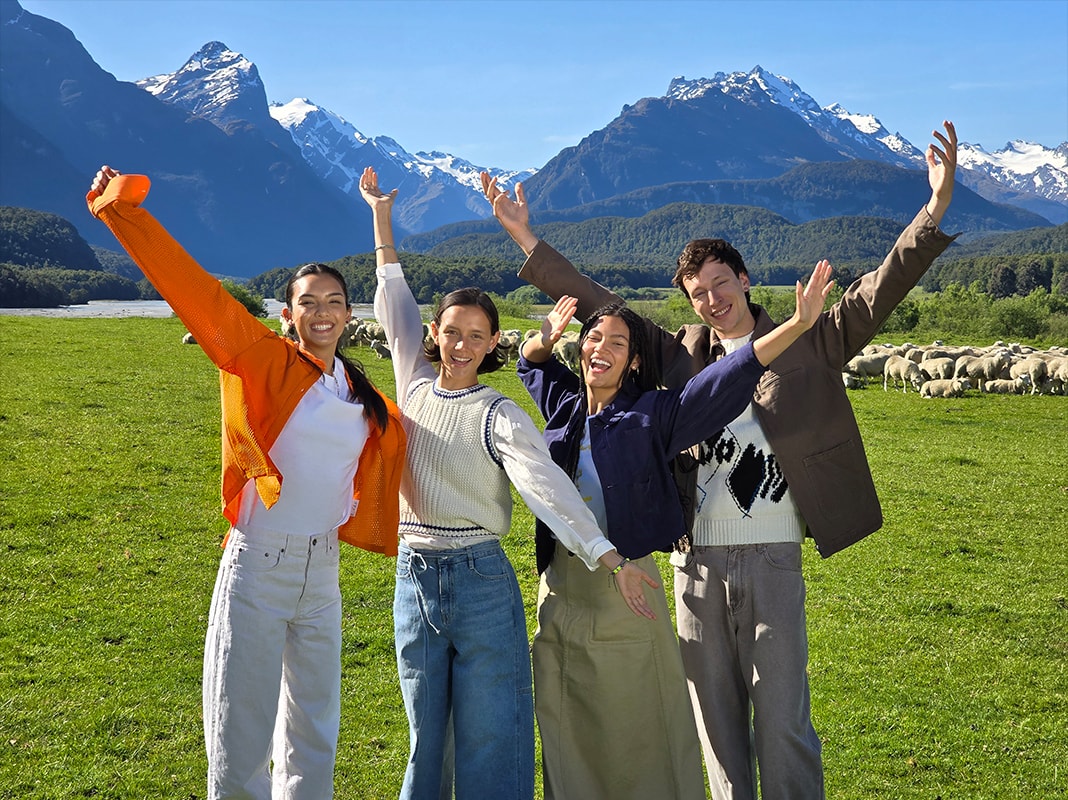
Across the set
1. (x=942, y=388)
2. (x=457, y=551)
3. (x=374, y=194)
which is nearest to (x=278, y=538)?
(x=457, y=551)

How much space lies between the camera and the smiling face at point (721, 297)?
3.63 meters

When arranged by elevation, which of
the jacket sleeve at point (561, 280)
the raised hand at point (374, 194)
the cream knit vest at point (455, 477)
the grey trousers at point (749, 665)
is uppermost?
the raised hand at point (374, 194)

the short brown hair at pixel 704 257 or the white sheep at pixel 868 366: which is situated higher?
the short brown hair at pixel 704 257

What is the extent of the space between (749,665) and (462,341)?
167cm

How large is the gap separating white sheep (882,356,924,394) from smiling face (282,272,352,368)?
2190 centimetres

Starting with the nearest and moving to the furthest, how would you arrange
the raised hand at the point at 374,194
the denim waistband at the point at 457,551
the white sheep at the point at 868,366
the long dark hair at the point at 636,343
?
the denim waistband at the point at 457,551 → the long dark hair at the point at 636,343 → the raised hand at the point at 374,194 → the white sheep at the point at 868,366

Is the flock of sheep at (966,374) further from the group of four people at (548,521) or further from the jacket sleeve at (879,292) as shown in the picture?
the group of four people at (548,521)

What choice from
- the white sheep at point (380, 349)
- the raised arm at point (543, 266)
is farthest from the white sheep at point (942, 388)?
the raised arm at point (543, 266)

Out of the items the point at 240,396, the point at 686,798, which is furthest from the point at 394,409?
the point at 686,798

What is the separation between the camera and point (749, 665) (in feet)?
12.0

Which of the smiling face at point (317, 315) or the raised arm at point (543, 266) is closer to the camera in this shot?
the smiling face at point (317, 315)

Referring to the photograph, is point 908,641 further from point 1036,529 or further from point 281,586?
point 281,586

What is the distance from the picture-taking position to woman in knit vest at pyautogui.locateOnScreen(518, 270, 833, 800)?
340 centimetres

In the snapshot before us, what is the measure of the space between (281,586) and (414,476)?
617mm
